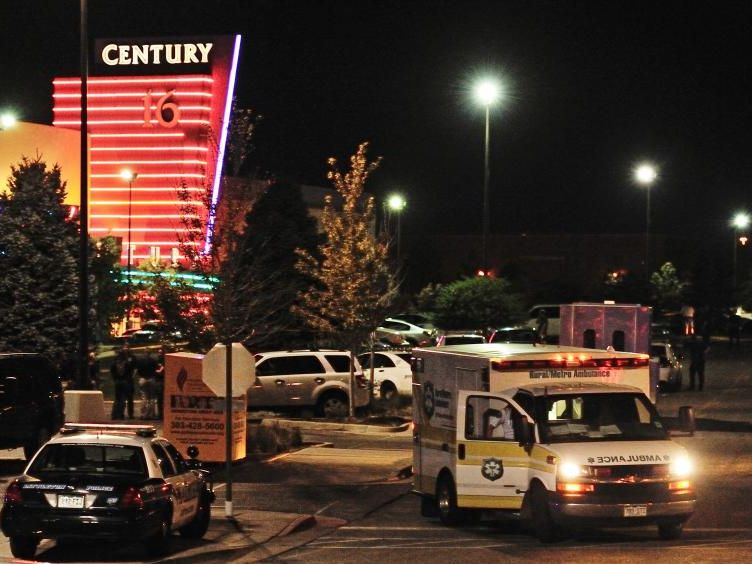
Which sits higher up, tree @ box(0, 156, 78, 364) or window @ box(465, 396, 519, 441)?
tree @ box(0, 156, 78, 364)

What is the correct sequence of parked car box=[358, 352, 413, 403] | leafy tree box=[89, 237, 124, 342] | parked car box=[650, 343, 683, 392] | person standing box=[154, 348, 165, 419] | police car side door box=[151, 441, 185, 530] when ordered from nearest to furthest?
police car side door box=[151, 441, 185, 530] → person standing box=[154, 348, 165, 419] → parked car box=[358, 352, 413, 403] → parked car box=[650, 343, 683, 392] → leafy tree box=[89, 237, 124, 342]

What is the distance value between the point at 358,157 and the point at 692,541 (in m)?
21.4

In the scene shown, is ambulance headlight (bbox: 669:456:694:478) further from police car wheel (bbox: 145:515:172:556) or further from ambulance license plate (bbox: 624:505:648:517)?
police car wheel (bbox: 145:515:172:556)

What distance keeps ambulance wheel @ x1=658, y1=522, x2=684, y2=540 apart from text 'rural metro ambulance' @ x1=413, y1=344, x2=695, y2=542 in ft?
0.05

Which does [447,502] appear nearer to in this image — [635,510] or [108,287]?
[635,510]

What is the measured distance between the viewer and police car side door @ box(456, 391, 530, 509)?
1531 centimetres

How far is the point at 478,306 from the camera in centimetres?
5159

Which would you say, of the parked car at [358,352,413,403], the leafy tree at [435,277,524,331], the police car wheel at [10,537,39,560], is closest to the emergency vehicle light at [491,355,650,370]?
the police car wheel at [10,537,39,560]

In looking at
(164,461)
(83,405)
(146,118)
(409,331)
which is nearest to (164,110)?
(146,118)

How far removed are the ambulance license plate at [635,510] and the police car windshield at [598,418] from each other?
89cm

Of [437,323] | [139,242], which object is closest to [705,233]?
[139,242]

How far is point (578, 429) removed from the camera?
15.2 metres

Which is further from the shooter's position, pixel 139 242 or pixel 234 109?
pixel 139 242

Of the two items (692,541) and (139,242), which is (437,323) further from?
(692,541)
